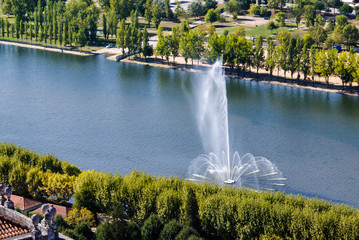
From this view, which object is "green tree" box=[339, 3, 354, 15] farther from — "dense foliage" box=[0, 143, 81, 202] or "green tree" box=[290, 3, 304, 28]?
"dense foliage" box=[0, 143, 81, 202]

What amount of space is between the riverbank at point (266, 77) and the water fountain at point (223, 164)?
14011mm

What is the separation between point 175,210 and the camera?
30078 mm

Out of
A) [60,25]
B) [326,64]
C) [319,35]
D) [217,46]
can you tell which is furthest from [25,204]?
[60,25]

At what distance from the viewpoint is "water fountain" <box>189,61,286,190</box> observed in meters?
37.7

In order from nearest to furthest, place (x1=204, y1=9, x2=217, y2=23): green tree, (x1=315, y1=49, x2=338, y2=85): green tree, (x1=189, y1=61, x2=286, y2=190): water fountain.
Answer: (x1=189, y1=61, x2=286, y2=190): water fountain → (x1=315, y1=49, x2=338, y2=85): green tree → (x1=204, y1=9, x2=217, y2=23): green tree

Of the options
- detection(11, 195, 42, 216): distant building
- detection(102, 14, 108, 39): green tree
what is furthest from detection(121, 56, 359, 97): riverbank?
detection(11, 195, 42, 216): distant building

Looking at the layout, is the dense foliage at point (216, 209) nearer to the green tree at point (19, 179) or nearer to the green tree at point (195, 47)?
the green tree at point (19, 179)

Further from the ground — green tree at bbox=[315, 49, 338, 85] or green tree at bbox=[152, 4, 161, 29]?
green tree at bbox=[152, 4, 161, 29]

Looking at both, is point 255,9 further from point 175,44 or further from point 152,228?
point 152,228

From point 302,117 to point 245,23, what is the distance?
4296 centimetres

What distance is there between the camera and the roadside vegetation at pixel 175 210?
2741 cm

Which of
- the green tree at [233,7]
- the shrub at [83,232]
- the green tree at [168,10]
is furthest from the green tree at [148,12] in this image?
the shrub at [83,232]

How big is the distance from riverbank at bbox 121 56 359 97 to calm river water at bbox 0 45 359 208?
145 cm

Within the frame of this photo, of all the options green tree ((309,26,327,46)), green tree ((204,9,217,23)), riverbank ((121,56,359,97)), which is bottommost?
riverbank ((121,56,359,97))
